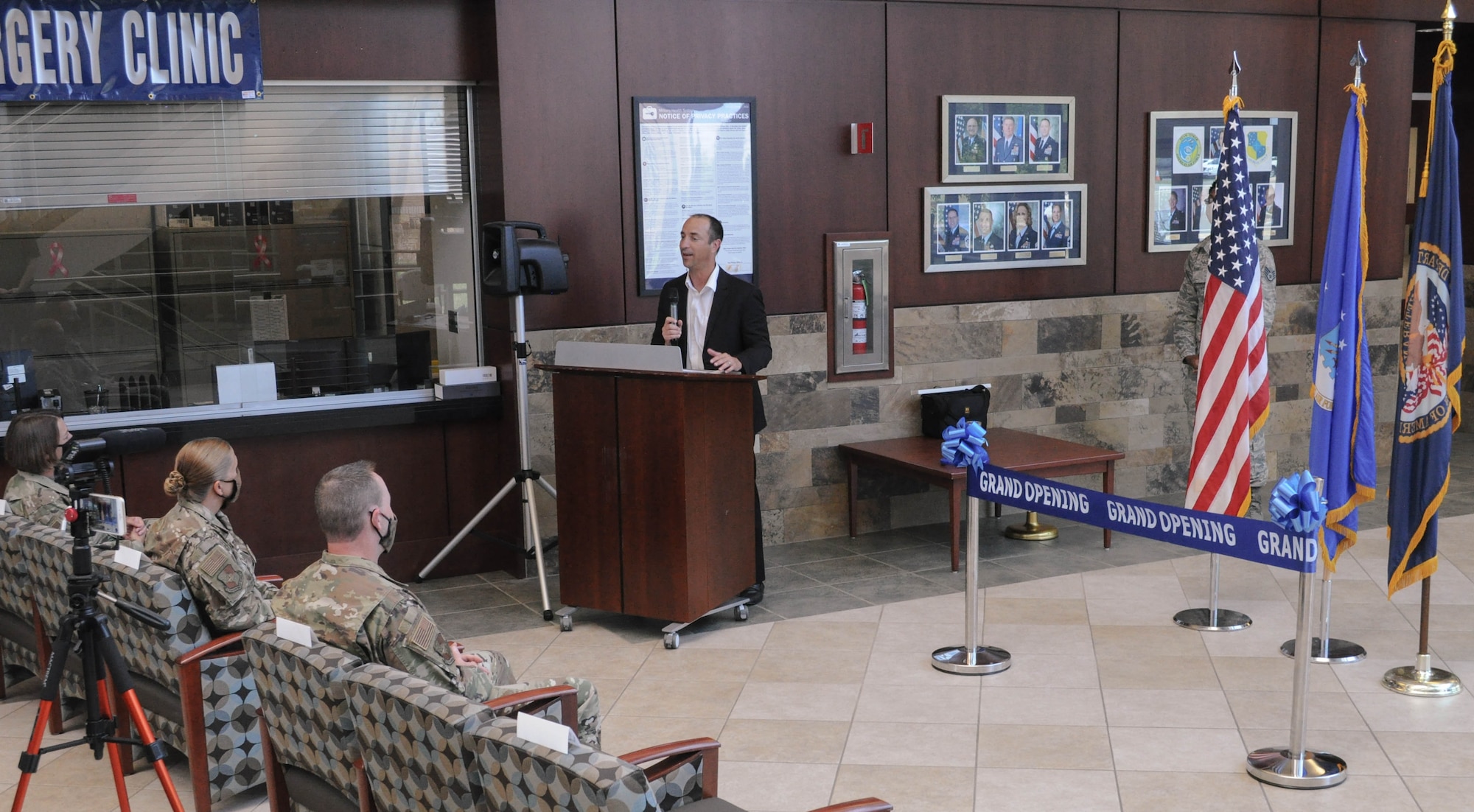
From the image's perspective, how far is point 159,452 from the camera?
252 inches

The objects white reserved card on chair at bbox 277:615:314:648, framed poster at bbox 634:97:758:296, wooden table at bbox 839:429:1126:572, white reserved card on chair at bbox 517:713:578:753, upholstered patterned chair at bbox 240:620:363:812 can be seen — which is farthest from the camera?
framed poster at bbox 634:97:758:296

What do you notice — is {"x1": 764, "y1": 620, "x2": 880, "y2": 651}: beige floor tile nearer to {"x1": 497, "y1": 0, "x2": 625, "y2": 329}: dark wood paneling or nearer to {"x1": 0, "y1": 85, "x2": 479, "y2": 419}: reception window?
{"x1": 497, "y1": 0, "x2": 625, "y2": 329}: dark wood paneling

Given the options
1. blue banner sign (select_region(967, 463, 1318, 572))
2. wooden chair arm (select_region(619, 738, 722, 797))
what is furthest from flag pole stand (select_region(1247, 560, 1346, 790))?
wooden chair arm (select_region(619, 738, 722, 797))

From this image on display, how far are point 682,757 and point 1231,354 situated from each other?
3.50 m

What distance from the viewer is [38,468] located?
497 cm

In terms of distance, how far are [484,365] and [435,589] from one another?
119cm

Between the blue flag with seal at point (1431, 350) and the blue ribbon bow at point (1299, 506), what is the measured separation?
3.75 feet

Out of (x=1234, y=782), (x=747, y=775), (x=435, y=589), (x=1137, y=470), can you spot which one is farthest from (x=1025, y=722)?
(x=1137, y=470)

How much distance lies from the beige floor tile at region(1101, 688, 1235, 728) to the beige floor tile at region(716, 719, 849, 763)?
3.31 ft

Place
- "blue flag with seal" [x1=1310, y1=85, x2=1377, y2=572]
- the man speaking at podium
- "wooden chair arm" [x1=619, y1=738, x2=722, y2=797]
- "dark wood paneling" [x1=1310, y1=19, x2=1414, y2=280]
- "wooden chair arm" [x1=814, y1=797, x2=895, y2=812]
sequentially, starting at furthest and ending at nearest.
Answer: "dark wood paneling" [x1=1310, y1=19, x2=1414, y2=280] → the man speaking at podium → "blue flag with seal" [x1=1310, y1=85, x2=1377, y2=572] → "wooden chair arm" [x1=619, y1=738, x2=722, y2=797] → "wooden chair arm" [x1=814, y1=797, x2=895, y2=812]

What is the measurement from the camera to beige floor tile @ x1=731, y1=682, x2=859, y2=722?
493 cm

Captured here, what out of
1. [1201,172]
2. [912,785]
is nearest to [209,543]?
[912,785]

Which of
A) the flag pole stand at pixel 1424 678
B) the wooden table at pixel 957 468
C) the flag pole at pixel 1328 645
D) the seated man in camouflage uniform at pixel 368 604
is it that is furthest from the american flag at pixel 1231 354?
the seated man in camouflage uniform at pixel 368 604

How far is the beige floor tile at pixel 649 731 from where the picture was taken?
184 inches
